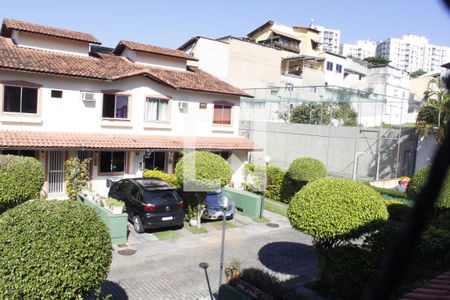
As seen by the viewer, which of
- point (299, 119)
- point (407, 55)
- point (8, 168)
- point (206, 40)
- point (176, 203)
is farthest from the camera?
point (407, 55)

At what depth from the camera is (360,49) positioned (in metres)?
142

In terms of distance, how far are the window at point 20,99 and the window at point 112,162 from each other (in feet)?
12.4

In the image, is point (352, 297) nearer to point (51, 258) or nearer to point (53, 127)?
point (51, 258)

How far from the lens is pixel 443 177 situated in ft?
2.59

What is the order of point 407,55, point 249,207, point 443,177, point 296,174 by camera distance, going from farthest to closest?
point 407,55 → point 296,174 → point 249,207 → point 443,177

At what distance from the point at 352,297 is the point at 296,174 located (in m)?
10.9

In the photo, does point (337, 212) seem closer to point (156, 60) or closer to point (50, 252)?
point (50, 252)

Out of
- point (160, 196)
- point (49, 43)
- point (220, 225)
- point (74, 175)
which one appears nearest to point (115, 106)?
point (74, 175)

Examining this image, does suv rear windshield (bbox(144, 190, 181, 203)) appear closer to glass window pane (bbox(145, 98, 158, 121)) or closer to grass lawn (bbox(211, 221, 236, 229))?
grass lawn (bbox(211, 221, 236, 229))

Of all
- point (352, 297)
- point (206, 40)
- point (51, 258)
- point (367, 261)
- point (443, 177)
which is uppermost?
point (206, 40)

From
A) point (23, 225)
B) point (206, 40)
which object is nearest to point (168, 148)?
point (23, 225)

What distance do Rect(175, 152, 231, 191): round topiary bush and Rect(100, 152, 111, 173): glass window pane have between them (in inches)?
235

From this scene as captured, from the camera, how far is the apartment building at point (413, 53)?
445ft

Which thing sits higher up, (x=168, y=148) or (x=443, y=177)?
(x=443, y=177)
